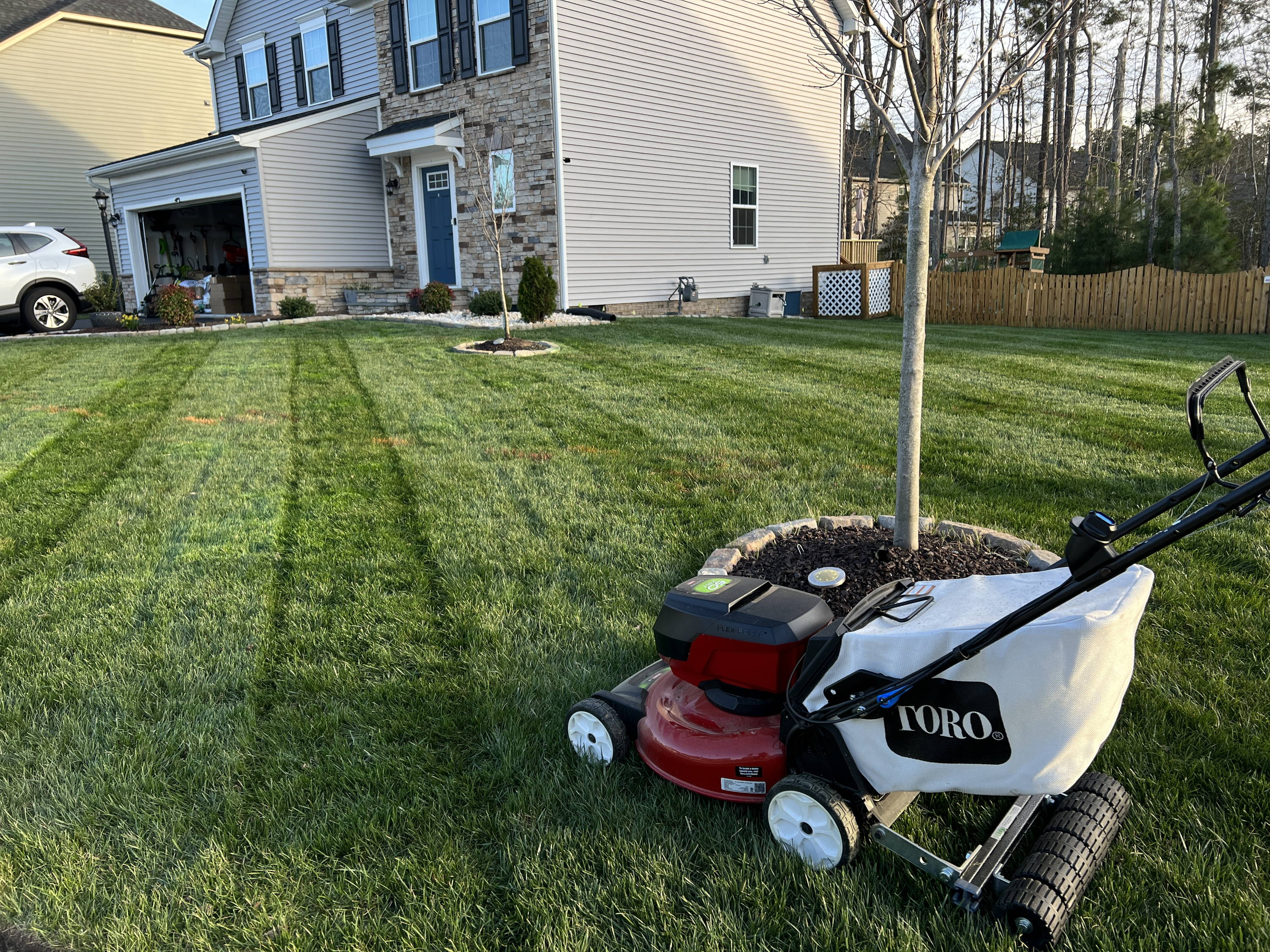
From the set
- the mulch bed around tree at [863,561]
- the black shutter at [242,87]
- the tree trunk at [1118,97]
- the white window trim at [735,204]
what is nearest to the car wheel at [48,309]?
the black shutter at [242,87]

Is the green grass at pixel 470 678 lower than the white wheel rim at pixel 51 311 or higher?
lower

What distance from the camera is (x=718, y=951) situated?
177cm

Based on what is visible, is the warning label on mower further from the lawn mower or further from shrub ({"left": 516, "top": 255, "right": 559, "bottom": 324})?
shrub ({"left": 516, "top": 255, "right": 559, "bottom": 324})

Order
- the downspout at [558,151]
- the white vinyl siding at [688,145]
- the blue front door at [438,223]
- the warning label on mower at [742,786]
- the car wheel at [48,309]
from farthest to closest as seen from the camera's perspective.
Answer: the blue front door at [438,223], the white vinyl siding at [688,145], the downspout at [558,151], the car wheel at [48,309], the warning label on mower at [742,786]

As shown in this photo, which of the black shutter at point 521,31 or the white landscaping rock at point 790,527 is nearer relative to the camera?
the white landscaping rock at point 790,527

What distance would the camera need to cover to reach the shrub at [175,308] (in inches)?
555

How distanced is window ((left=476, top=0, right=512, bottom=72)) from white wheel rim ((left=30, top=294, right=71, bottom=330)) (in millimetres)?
8191

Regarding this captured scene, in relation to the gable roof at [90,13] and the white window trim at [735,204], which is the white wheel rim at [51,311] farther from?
the gable roof at [90,13]

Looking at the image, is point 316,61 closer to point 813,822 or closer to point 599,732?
point 599,732

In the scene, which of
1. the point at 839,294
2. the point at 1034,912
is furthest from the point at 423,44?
the point at 1034,912

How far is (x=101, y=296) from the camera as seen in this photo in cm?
1521

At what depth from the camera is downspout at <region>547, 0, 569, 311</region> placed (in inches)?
560

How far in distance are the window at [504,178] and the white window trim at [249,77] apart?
8.79 meters

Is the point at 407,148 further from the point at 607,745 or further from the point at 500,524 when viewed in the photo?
the point at 607,745
